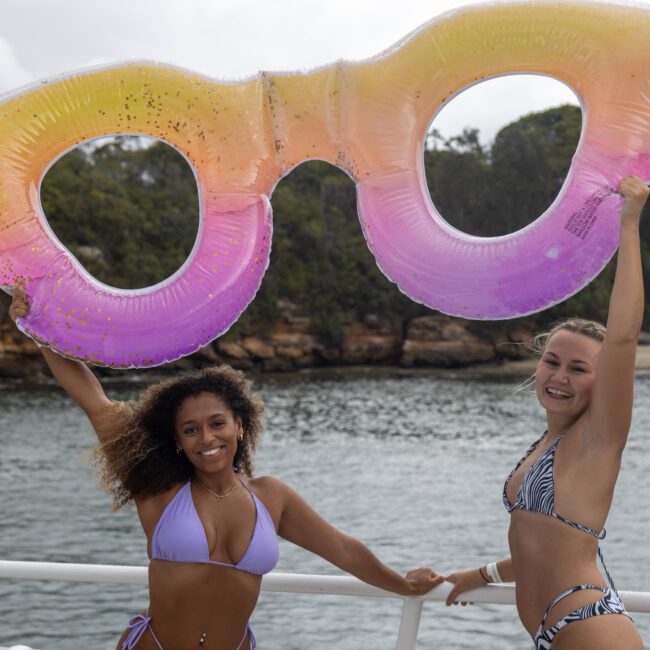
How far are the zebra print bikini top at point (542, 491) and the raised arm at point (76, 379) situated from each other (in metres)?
1.00

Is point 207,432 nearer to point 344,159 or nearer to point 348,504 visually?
point 344,159

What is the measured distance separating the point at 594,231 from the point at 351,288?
39.3 metres

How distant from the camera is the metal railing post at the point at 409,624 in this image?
86.5 inches

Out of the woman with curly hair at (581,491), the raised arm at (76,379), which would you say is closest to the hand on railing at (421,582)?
the woman with curly hair at (581,491)

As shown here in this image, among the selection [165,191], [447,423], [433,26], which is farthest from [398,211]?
[165,191]

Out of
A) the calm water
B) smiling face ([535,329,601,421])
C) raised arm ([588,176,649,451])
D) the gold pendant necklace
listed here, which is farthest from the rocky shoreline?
raised arm ([588,176,649,451])

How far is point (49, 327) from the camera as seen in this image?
241 centimetres

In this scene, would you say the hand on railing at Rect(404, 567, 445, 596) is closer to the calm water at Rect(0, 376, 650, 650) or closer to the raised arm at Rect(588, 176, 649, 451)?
A: the raised arm at Rect(588, 176, 649, 451)

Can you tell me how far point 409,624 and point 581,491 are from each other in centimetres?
57

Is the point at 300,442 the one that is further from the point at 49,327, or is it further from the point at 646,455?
the point at 49,327

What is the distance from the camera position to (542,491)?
1.93 m

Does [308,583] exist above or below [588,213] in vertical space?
below

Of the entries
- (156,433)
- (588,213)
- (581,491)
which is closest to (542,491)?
(581,491)

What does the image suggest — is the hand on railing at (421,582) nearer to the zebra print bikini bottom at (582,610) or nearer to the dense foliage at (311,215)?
the zebra print bikini bottom at (582,610)
